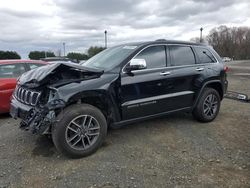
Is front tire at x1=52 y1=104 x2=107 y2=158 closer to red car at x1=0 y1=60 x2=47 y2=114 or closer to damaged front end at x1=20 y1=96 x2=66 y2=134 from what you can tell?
damaged front end at x1=20 y1=96 x2=66 y2=134

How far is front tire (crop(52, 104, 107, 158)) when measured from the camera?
4.14 meters

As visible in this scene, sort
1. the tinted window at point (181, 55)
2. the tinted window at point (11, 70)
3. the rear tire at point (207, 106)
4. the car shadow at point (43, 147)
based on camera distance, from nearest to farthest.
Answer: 1. the car shadow at point (43, 147)
2. the tinted window at point (181, 55)
3. the rear tire at point (207, 106)
4. the tinted window at point (11, 70)

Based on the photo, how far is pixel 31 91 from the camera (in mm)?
4566

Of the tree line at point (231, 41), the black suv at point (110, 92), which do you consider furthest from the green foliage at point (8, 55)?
the tree line at point (231, 41)

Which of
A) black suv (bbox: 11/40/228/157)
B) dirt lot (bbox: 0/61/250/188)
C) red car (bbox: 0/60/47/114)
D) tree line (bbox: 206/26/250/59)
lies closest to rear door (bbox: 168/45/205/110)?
black suv (bbox: 11/40/228/157)

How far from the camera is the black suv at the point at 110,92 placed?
4199 mm

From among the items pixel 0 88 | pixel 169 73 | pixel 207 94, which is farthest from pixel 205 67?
pixel 0 88

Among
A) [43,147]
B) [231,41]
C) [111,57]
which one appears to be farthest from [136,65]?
[231,41]

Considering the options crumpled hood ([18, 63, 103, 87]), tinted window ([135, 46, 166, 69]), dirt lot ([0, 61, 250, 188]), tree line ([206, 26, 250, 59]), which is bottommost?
dirt lot ([0, 61, 250, 188])

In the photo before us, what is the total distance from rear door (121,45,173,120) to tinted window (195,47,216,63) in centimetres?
106

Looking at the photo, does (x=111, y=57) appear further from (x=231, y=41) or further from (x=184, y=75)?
(x=231, y=41)

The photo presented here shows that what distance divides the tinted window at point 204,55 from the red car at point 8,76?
4.31m

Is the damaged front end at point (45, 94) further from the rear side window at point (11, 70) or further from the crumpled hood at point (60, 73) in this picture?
the rear side window at point (11, 70)

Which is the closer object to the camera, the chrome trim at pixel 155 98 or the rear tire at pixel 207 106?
the chrome trim at pixel 155 98
